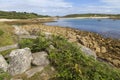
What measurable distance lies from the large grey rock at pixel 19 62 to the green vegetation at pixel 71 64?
1.11 meters

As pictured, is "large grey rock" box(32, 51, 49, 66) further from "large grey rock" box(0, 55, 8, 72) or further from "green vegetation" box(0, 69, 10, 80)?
"green vegetation" box(0, 69, 10, 80)

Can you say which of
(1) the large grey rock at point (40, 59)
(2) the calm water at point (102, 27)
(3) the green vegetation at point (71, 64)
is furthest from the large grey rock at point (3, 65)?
(2) the calm water at point (102, 27)

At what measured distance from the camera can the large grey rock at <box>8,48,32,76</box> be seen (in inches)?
472

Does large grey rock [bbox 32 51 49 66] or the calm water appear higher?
large grey rock [bbox 32 51 49 66]

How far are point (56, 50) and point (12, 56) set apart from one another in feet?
7.51

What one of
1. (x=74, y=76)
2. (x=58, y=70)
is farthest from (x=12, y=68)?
(x=74, y=76)

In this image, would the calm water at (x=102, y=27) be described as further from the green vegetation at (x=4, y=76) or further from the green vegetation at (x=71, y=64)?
the green vegetation at (x=4, y=76)

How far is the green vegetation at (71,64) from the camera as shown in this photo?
1114cm

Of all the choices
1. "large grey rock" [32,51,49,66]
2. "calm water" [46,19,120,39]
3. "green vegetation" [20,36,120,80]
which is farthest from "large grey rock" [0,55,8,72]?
"calm water" [46,19,120,39]

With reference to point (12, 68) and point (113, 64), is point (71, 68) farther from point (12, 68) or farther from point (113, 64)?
point (113, 64)

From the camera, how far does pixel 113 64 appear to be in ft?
62.3

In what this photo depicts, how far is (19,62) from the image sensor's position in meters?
12.1

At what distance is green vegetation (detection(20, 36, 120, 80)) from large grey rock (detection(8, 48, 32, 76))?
1.11 meters

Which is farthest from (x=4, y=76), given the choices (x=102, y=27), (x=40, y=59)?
(x=102, y=27)
